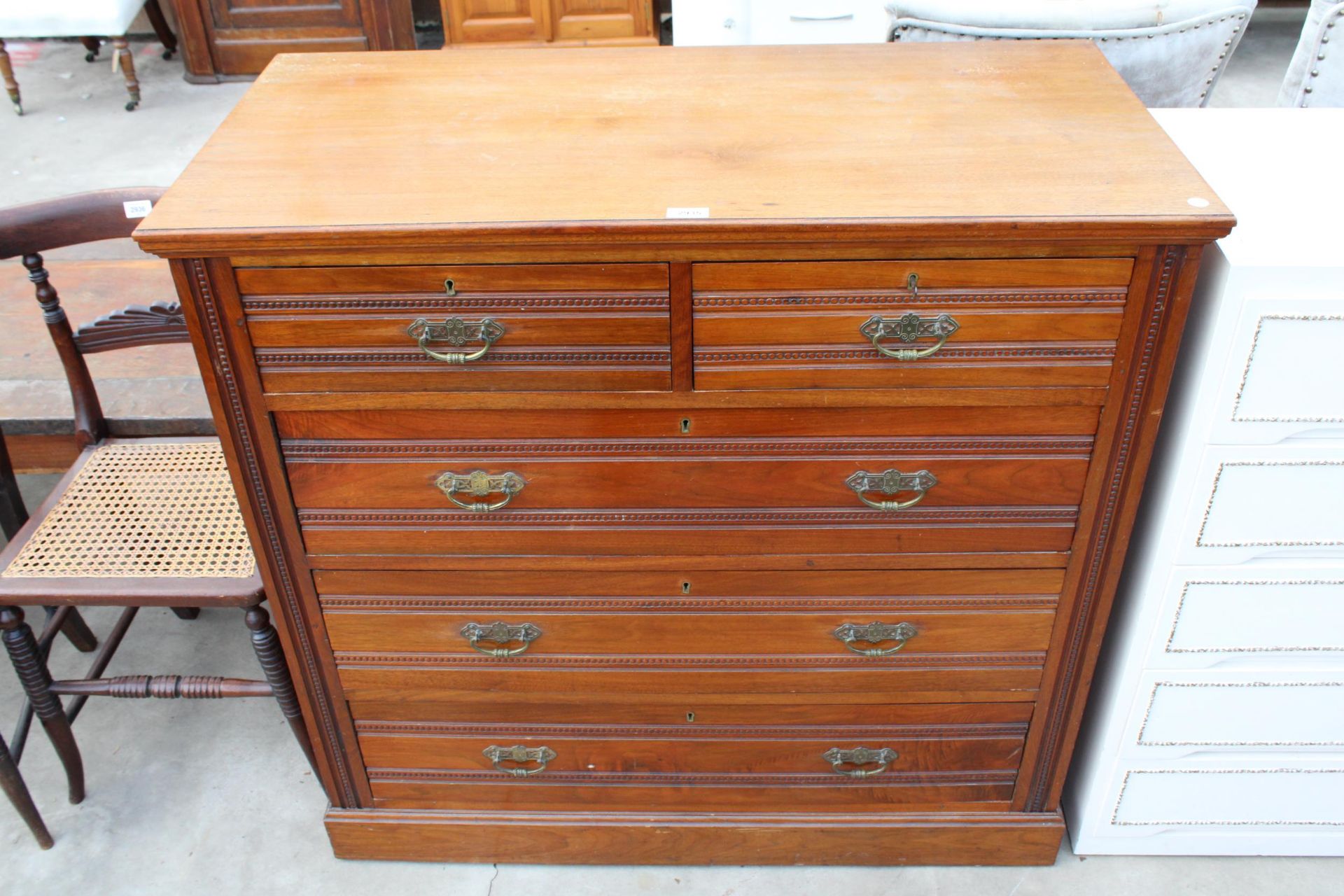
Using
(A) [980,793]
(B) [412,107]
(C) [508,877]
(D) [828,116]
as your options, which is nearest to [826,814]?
(A) [980,793]

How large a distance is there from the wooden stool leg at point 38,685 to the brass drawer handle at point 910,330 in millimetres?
1492

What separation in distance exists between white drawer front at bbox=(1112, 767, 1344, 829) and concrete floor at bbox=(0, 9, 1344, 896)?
11cm

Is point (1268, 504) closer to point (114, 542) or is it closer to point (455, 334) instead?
point (455, 334)

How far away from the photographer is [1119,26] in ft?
7.11

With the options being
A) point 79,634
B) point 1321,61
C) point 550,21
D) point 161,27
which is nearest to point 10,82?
point 161,27

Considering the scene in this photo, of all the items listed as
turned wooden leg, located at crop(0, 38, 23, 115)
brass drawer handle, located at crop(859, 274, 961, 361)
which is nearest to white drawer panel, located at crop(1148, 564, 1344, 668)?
brass drawer handle, located at crop(859, 274, 961, 361)

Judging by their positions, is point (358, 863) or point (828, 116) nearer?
point (828, 116)

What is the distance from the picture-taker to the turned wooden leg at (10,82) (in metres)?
4.27

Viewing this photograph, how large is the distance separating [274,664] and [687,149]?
1063mm

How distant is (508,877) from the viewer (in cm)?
198

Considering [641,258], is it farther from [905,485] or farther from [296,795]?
[296,795]

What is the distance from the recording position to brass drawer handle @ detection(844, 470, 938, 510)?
4.99 ft

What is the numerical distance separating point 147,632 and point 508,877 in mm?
1084

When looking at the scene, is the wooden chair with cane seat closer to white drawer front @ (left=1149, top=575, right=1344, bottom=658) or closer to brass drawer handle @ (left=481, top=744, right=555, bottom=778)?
brass drawer handle @ (left=481, top=744, right=555, bottom=778)
